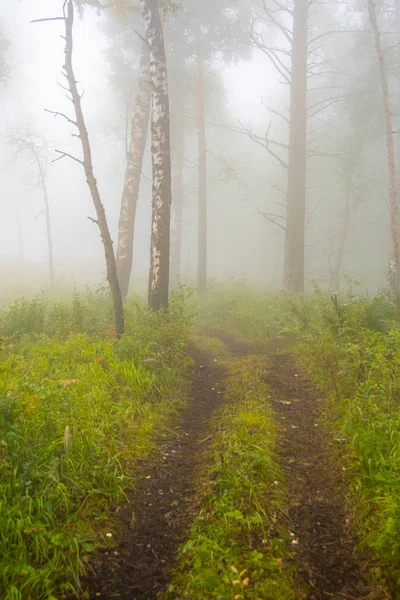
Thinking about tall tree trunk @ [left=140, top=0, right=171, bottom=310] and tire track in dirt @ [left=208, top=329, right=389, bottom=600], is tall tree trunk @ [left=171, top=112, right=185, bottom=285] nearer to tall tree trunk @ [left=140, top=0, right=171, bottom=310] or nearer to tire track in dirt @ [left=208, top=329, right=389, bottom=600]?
tall tree trunk @ [left=140, top=0, right=171, bottom=310]

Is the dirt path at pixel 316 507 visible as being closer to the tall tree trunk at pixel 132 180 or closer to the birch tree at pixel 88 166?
the birch tree at pixel 88 166

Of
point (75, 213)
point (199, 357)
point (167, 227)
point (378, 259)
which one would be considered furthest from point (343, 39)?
point (75, 213)

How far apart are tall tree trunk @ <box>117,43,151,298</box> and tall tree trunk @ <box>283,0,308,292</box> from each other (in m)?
5.61

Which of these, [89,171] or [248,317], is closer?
[89,171]

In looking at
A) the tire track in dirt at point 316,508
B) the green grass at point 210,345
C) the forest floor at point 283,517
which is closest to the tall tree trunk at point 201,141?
Result: the green grass at point 210,345

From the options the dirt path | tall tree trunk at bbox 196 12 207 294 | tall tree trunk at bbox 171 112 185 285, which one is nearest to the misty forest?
the dirt path

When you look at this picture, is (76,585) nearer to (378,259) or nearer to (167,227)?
(167,227)

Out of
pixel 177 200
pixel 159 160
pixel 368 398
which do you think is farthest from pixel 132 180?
pixel 368 398

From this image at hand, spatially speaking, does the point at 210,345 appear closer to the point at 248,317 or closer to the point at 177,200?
the point at 248,317

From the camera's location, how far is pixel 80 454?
3.96m

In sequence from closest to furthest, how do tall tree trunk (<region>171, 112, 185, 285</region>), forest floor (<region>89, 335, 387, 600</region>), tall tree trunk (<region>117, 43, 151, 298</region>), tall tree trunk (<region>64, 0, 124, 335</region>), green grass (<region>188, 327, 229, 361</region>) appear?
forest floor (<region>89, 335, 387, 600</region>)
tall tree trunk (<region>64, 0, 124, 335</region>)
green grass (<region>188, 327, 229, 361</region>)
tall tree trunk (<region>117, 43, 151, 298</region>)
tall tree trunk (<region>171, 112, 185, 285</region>)

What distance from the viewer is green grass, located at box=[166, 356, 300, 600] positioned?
279 centimetres

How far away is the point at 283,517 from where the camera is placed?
351 centimetres

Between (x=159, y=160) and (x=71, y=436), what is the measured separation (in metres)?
6.76
